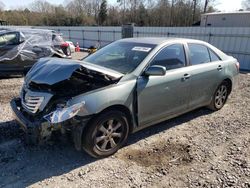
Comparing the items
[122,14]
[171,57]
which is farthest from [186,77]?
[122,14]

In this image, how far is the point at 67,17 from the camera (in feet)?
152

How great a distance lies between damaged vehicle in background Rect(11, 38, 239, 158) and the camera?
9.84 ft

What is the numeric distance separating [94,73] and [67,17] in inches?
1840

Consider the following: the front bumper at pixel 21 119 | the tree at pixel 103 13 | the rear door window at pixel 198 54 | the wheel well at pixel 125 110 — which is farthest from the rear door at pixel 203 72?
the tree at pixel 103 13

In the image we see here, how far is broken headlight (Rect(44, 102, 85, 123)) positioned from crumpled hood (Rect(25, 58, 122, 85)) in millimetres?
409

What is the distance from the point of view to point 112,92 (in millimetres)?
3207

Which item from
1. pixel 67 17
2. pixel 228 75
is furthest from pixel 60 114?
pixel 67 17

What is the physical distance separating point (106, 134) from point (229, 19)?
72.1 ft

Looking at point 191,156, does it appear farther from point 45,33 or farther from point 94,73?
point 45,33

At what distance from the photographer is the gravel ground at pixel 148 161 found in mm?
2971

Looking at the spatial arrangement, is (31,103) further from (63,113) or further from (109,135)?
(109,135)

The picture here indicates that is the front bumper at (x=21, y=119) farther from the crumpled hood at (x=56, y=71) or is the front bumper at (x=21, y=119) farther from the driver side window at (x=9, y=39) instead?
the driver side window at (x=9, y=39)

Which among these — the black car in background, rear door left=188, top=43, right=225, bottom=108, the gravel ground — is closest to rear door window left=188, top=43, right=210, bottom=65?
rear door left=188, top=43, right=225, bottom=108

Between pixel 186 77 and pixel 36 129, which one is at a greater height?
pixel 186 77
